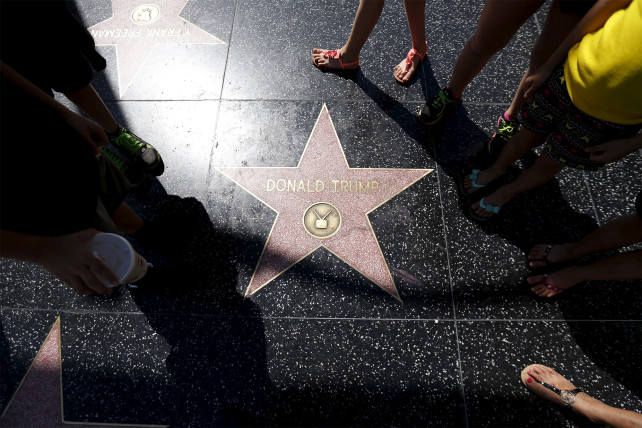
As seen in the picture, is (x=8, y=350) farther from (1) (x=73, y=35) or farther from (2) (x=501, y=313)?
(2) (x=501, y=313)

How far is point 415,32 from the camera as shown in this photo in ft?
7.07

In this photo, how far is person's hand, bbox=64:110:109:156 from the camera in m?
1.27

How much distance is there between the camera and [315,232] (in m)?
1.90

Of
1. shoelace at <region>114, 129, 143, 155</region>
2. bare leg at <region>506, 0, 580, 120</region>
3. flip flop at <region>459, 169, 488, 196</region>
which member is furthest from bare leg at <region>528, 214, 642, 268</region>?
shoelace at <region>114, 129, 143, 155</region>

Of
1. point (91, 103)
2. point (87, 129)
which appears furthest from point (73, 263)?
point (91, 103)

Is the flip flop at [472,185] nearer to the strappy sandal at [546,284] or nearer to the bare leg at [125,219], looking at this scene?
the strappy sandal at [546,284]

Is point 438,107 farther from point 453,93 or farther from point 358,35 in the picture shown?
point 358,35

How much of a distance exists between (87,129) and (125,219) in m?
0.43

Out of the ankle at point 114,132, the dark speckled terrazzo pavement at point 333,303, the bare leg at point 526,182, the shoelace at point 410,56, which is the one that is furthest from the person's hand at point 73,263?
the shoelace at point 410,56

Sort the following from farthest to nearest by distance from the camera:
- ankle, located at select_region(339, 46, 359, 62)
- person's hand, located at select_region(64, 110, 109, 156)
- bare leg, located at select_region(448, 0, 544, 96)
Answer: ankle, located at select_region(339, 46, 359, 62) → bare leg, located at select_region(448, 0, 544, 96) → person's hand, located at select_region(64, 110, 109, 156)

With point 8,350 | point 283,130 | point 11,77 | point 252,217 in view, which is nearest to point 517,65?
point 283,130

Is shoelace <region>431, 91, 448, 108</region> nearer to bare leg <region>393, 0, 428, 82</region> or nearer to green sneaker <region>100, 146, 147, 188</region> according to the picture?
bare leg <region>393, 0, 428, 82</region>

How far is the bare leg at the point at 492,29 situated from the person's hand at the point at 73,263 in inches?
69.9

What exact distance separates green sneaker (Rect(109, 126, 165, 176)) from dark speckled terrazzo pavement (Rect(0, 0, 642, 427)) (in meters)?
0.12
